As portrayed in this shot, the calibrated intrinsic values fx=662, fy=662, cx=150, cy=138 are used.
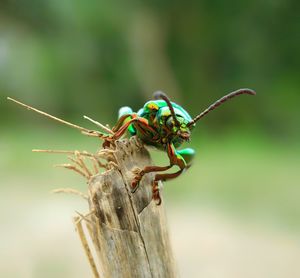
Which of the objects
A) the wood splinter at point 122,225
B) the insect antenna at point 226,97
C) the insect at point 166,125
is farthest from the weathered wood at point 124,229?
the insect antenna at point 226,97

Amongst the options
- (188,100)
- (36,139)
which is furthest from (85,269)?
(188,100)

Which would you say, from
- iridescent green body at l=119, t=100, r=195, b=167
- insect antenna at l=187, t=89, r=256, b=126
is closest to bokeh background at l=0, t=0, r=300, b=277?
iridescent green body at l=119, t=100, r=195, b=167

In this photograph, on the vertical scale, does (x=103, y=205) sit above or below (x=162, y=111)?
below

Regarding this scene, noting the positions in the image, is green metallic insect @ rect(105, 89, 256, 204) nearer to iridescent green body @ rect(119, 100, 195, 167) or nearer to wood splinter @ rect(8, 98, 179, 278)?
A: iridescent green body @ rect(119, 100, 195, 167)

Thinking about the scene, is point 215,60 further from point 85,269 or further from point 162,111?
point 162,111

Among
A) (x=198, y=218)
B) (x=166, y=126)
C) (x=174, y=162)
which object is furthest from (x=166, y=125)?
(x=198, y=218)

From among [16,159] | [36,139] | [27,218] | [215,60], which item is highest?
[215,60]

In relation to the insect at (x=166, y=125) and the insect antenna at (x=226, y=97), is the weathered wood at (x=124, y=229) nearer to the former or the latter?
the insect at (x=166, y=125)
